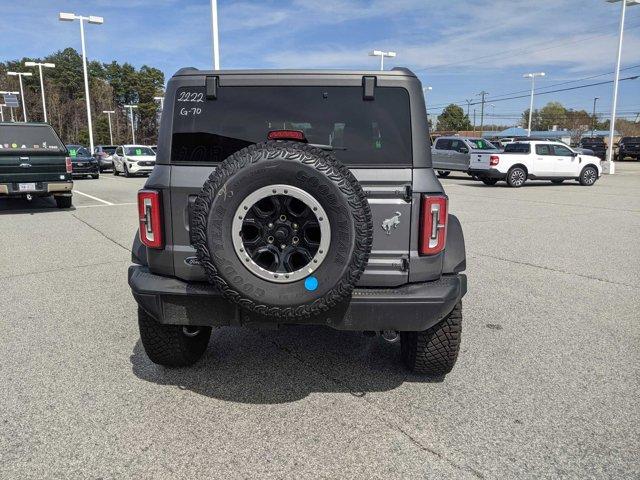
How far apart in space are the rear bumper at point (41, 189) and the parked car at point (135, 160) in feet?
44.6

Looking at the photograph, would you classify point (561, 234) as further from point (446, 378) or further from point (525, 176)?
point (525, 176)

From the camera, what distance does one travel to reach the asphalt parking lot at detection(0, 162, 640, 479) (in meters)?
2.66

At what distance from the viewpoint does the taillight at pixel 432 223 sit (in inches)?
121

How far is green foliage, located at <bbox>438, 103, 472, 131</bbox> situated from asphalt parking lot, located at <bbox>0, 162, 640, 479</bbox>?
408 feet

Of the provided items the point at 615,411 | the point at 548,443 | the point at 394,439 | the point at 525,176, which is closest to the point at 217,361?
the point at 394,439

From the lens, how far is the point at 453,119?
124 m

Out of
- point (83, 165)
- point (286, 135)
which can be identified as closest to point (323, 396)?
point (286, 135)

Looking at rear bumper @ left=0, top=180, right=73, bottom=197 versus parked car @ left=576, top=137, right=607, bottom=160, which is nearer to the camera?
rear bumper @ left=0, top=180, right=73, bottom=197

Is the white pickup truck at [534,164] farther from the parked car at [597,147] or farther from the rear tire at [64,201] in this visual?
the parked car at [597,147]

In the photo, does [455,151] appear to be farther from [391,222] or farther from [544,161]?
[391,222]

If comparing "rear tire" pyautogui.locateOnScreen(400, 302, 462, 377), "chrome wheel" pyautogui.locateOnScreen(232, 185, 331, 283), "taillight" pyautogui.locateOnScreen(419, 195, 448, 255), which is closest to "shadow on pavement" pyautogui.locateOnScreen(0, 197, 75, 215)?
"chrome wheel" pyautogui.locateOnScreen(232, 185, 331, 283)

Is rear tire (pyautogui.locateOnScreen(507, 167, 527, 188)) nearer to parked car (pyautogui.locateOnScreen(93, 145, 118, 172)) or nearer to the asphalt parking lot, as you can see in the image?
the asphalt parking lot

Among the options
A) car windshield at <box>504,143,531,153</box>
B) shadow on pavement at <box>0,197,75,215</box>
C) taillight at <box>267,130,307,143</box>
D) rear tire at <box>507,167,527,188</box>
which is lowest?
shadow on pavement at <box>0,197,75,215</box>

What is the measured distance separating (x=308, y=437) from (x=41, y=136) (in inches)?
456
